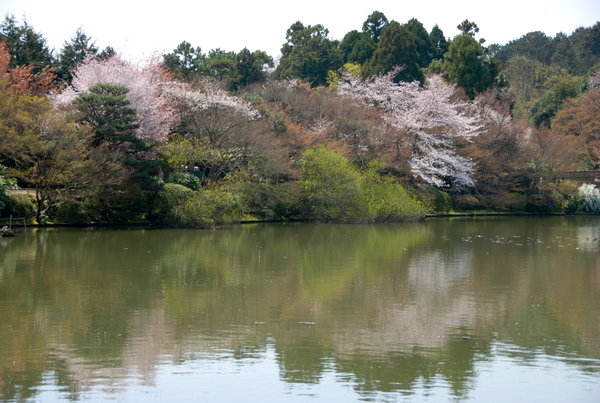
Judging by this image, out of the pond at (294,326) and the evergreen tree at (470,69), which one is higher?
the evergreen tree at (470,69)

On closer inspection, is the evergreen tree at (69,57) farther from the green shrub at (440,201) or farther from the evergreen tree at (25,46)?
the green shrub at (440,201)

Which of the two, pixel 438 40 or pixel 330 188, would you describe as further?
pixel 438 40

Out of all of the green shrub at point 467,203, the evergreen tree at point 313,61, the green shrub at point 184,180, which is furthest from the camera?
the evergreen tree at point 313,61

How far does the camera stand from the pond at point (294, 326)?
6633 millimetres

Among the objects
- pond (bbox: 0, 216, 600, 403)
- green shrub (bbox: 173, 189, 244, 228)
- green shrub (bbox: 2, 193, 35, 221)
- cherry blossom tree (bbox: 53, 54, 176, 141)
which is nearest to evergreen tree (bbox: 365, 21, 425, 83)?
cherry blossom tree (bbox: 53, 54, 176, 141)

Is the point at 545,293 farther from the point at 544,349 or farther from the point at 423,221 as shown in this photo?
the point at 423,221

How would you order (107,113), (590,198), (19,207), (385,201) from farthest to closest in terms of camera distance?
(590,198) < (385,201) < (107,113) < (19,207)

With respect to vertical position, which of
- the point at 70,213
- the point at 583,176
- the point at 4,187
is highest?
the point at 583,176

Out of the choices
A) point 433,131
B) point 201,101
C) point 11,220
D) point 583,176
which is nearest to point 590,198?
point 583,176

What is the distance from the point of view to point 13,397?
6.09m

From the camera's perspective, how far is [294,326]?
920 cm

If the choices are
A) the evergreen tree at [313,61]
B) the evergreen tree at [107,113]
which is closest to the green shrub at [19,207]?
the evergreen tree at [107,113]

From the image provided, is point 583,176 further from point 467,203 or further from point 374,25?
point 374,25

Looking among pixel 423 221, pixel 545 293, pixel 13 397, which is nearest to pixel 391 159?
pixel 423 221
